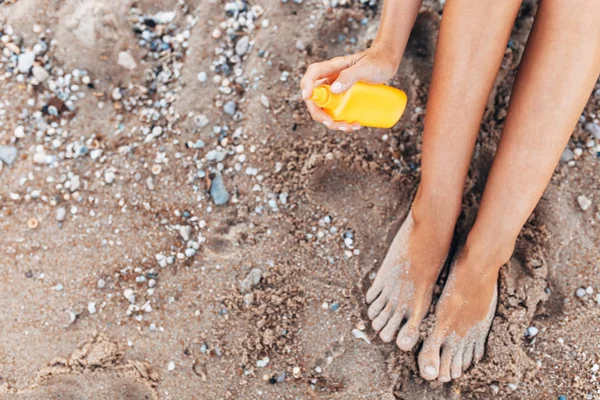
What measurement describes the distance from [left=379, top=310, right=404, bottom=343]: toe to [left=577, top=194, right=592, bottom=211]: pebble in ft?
2.77

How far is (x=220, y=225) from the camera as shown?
2.25 m

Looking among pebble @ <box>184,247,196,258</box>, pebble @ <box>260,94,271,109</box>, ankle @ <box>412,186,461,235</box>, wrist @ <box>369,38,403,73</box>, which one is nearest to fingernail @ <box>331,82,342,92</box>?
wrist @ <box>369,38,403,73</box>

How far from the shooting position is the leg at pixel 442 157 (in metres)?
1.74

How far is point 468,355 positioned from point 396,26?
1246 mm

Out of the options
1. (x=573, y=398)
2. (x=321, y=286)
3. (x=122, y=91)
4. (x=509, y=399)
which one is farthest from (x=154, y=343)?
(x=573, y=398)

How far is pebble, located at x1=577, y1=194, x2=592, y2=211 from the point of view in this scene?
2.22 meters

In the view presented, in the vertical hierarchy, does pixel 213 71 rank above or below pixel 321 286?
above

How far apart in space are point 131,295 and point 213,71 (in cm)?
98

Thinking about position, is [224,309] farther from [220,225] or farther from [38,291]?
[38,291]

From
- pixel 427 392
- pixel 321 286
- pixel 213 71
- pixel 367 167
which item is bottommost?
pixel 427 392

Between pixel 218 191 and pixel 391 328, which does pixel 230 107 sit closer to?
pixel 218 191

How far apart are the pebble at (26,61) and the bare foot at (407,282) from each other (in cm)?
169

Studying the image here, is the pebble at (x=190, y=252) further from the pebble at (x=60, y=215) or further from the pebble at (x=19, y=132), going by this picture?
the pebble at (x=19, y=132)

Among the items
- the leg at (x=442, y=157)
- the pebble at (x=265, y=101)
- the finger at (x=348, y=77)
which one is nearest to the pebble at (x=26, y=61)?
the pebble at (x=265, y=101)
